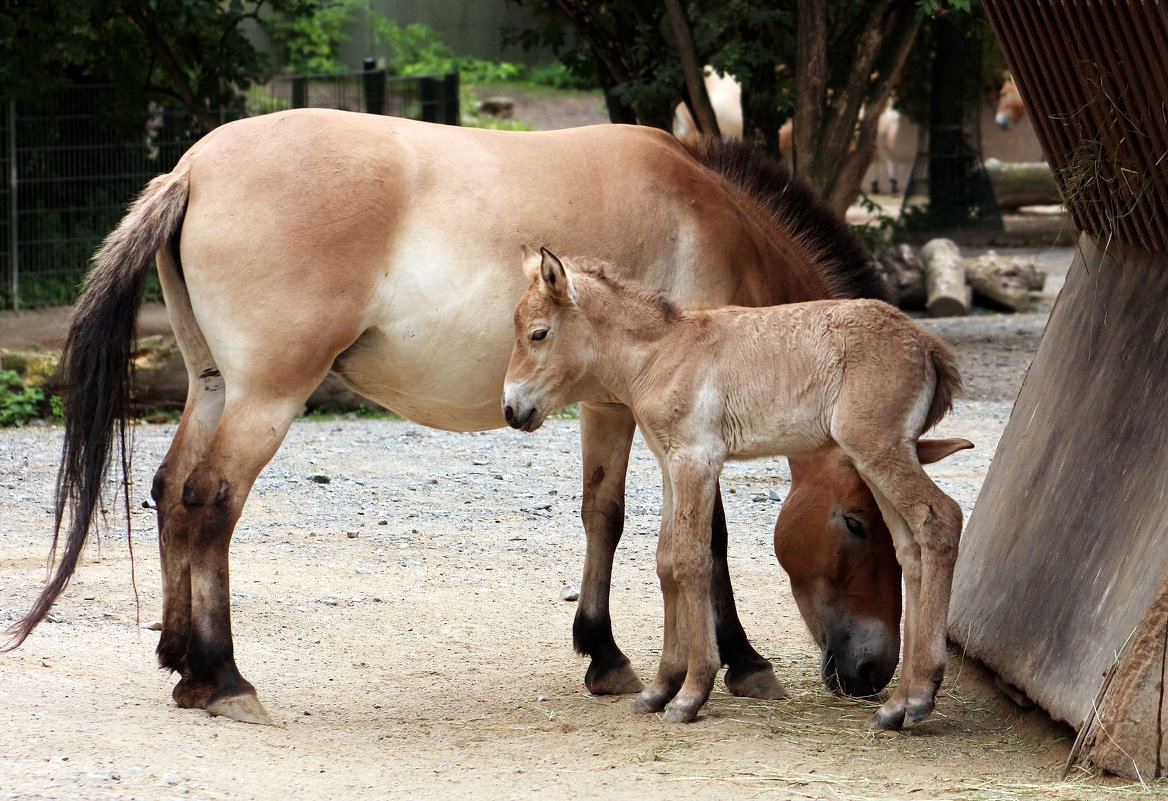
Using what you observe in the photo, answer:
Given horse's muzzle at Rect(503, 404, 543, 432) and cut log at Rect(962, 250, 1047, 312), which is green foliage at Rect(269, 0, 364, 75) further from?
horse's muzzle at Rect(503, 404, 543, 432)

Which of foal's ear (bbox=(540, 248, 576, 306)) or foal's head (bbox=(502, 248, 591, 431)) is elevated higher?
foal's ear (bbox=(540, 248, 576, 306))

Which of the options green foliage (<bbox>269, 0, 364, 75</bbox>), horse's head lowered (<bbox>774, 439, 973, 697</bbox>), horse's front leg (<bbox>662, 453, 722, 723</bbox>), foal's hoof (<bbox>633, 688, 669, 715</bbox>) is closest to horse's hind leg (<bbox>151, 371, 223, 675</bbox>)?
foal's hoof (<bbox>633, 688, 669, 715</bbox>)

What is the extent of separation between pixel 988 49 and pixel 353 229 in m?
16.9

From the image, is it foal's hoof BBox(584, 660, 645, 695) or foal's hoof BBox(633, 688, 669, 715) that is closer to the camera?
foal's hoof BBox(633, 688, 669, 715)

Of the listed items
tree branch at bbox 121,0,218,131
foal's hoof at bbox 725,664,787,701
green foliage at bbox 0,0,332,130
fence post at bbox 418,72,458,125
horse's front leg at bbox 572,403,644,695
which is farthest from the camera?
fence post at bbox 418,72,458,125

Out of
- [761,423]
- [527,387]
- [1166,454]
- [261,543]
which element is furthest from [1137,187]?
[261,543]

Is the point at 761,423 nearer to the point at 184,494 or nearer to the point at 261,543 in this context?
the point at 184,494

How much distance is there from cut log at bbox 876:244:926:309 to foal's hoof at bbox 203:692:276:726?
1079 cm

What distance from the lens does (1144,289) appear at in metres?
4.39

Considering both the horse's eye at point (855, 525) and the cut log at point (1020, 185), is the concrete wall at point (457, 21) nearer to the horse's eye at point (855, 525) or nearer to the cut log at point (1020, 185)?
the cut log at point (1020, 185)

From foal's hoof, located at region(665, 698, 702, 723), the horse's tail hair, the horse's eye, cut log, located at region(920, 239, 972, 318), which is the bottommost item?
foal's hoof, located at region(665, 698, 702, 723)

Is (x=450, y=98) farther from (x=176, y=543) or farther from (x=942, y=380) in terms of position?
(x=942, y=380)

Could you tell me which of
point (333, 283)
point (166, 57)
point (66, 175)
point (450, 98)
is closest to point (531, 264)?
point (333, 283)

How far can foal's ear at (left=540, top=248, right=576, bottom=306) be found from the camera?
389cm
